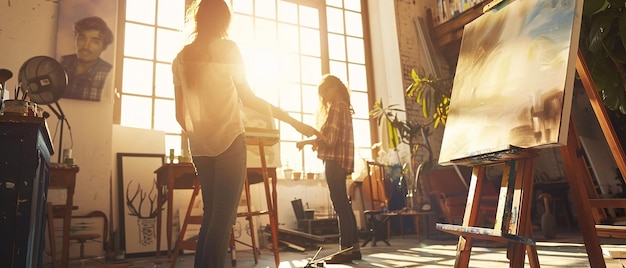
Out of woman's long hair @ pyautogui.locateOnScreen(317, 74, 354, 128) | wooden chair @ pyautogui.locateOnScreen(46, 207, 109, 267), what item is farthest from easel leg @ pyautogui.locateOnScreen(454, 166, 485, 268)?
wooden chair @ pyautogui.locateOnScreen(46, 207, 109, 267)

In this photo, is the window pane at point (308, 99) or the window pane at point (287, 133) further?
the window pane at point (308, 99)

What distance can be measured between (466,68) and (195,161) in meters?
1.36

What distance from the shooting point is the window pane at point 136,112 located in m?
4.43

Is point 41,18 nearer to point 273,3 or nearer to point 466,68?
point 273,3

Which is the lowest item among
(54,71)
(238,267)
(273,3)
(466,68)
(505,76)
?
(238,267)

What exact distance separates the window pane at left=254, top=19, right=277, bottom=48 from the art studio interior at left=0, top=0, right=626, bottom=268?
2cm

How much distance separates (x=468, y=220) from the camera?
5.10 feet

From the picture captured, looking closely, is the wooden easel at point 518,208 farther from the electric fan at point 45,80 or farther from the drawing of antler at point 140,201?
the drawing of antler at point 140,201

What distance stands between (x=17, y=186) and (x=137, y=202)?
8.26ft

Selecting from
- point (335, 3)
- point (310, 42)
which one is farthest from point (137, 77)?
point (335, 3)

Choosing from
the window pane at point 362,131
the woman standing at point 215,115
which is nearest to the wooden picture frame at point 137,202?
the woman standing at point 215,115

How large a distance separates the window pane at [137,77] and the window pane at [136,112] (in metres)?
0.09

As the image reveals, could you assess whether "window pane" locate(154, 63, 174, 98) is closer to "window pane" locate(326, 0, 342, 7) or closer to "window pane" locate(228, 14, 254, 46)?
"window pane" locate(228, 14, 254, 46)

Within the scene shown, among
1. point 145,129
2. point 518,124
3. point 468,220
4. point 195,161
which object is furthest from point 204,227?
point 145,129
